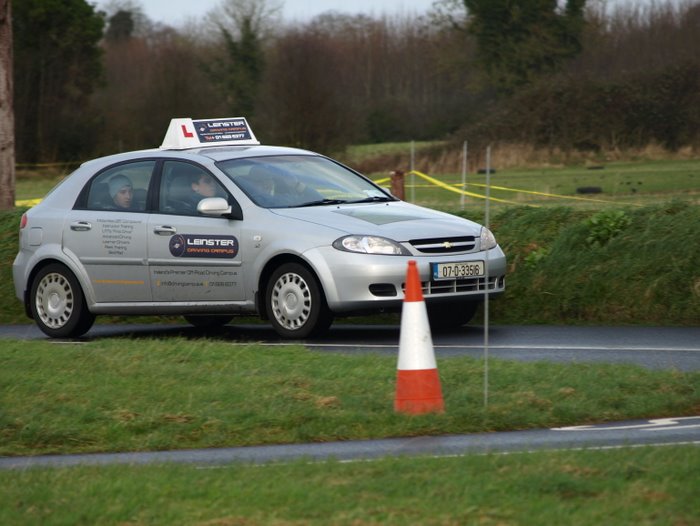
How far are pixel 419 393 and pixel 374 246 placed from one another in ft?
12.5

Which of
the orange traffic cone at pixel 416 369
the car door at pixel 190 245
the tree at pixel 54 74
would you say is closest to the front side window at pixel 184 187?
the car door at pixel 190 245

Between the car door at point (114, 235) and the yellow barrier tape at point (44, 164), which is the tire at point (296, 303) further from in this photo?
the yellow barrier tape at point (44, 164)

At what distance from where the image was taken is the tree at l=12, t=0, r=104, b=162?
211ft

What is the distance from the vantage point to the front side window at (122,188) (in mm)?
12883

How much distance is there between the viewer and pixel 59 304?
13.1m

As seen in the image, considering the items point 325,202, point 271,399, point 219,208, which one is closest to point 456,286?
point 325,202

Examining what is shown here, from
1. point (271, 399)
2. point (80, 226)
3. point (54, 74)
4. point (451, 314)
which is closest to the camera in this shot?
point (271, 399)

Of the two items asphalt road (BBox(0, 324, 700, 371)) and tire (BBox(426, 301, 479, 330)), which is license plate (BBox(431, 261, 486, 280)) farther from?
tire (BBox(426, 301, 479, 330))

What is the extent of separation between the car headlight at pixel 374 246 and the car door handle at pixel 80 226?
263 centimetres

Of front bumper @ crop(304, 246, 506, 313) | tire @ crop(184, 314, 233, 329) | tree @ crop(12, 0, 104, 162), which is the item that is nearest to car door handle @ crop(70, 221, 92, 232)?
tire @ crop(184, 314, 233, 329)

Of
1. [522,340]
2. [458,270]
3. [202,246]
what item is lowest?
[522,340]

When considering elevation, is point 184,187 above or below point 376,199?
above

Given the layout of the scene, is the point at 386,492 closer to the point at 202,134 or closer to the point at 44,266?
the point at 44,266

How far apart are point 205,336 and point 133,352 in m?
2.96
